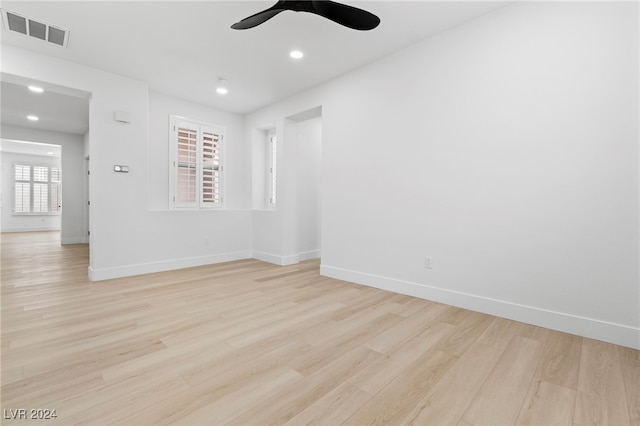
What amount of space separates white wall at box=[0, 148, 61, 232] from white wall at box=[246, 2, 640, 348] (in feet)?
39.7

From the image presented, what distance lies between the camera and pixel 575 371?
1732 mm

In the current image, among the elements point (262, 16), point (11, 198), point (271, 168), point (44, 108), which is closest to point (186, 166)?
point (271, 168)

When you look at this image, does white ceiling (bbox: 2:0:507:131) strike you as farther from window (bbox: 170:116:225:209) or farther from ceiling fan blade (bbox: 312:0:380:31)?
window (bbox: 170:116:225:209)

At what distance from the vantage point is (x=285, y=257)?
482 centimetres

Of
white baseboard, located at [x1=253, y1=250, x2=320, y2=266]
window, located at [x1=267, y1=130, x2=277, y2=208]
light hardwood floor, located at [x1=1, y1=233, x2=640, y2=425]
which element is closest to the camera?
light hardwood floor, located at [x1=1, y1=233, x2=640, y2=425]

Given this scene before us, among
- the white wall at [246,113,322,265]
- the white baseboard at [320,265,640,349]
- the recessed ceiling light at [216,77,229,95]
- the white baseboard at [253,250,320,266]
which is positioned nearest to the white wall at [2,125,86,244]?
the white wall at [246,113,322,265]

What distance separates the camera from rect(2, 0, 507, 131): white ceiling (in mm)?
2580

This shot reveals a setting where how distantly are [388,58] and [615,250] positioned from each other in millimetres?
2815

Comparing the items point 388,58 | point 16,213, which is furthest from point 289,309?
point 16,213

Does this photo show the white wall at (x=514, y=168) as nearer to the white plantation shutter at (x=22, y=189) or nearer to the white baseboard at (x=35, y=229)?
the white plantation shutter at (x=22, y=189)

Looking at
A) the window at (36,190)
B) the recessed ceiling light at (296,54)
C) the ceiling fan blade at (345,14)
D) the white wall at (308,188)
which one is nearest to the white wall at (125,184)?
the white wall at (308,188)

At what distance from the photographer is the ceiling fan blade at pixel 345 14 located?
6.45 ft

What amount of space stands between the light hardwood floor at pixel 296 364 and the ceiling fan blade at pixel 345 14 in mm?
2354

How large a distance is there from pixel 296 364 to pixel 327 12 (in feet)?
7.76
